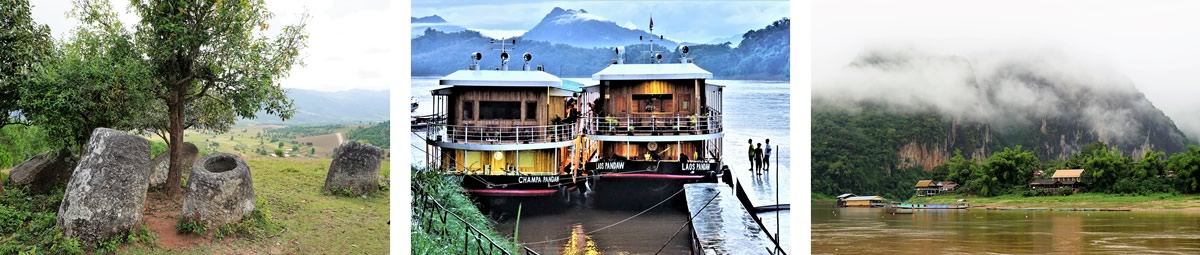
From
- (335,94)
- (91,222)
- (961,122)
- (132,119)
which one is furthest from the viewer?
(961,122)

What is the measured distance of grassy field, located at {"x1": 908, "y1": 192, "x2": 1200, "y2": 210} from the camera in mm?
6582

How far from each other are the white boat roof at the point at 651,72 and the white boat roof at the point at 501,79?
27cm

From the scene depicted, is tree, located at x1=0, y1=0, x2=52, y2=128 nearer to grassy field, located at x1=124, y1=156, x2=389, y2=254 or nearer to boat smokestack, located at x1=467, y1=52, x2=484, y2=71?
grassy field, located at x1=124, y1=156, x2=389, y2=254

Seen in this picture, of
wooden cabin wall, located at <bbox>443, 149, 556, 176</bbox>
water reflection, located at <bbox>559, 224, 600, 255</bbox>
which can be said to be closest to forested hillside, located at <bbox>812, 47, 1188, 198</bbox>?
water reflection, located at <bbox>559, 224, 600, 255</bbox>

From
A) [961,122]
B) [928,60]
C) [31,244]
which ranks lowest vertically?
[31,244]

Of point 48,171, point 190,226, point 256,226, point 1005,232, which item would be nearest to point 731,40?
point 1005,232

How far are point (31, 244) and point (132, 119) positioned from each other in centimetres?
82

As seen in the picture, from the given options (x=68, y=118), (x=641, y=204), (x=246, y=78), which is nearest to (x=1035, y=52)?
(x=641, y=204)

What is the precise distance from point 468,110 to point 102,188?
1.92m

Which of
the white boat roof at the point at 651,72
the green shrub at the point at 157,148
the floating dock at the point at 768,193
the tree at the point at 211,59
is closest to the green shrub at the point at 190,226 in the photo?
the tree at the point at 211,59

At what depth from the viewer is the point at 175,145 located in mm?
5836

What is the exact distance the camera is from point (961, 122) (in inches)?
260

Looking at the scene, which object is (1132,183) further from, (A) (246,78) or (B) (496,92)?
(A) (246,78)

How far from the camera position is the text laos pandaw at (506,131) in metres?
5.50
